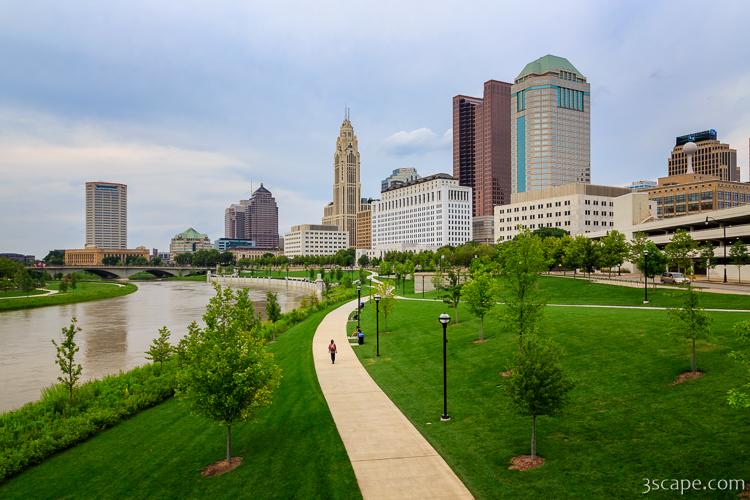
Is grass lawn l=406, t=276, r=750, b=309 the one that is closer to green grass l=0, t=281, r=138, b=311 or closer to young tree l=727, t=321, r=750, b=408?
young tree l=727, t=321, r=750, b=408

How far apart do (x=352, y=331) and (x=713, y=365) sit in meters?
27.0

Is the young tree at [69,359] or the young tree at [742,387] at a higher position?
the young tree at [742,387]

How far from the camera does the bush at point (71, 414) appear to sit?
18.6 meters

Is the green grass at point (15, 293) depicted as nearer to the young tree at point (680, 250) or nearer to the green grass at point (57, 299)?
the green grass at point (57, 299)

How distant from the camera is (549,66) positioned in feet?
623

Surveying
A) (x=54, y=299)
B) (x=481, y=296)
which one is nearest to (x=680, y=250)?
(x=481, y=296)

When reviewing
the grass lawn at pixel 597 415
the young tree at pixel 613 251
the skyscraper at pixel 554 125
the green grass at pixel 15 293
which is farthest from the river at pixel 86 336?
the skyscraper at pixel 554 125

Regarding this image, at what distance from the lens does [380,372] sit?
1051 inches

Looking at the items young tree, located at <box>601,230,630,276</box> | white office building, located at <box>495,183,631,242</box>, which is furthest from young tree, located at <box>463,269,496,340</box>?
white office building, located at <box>495,183,631,242</box>

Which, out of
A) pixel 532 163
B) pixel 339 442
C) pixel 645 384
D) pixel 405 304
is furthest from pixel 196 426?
pixel 532 163

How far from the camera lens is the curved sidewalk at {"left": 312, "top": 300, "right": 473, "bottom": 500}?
13350 mm

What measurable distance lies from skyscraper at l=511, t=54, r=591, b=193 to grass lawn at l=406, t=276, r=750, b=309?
131m

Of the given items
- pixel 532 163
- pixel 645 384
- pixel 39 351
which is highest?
pixel 532 163

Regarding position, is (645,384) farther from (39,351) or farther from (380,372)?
(39,351)
